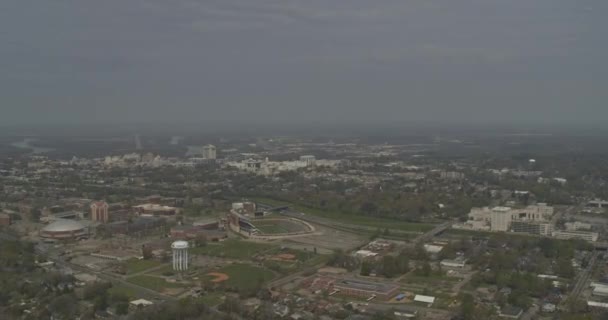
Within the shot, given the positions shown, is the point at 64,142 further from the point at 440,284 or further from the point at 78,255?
the point at 440,284

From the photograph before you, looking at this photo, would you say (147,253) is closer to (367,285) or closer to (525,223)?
(367,285)

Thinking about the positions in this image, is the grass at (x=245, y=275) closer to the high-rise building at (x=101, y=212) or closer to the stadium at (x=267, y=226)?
the stadium at (x=267, y=226)

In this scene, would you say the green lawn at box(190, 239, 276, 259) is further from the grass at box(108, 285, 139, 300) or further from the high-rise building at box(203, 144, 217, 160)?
the high-rise building at box(203, 144, 217, 160)

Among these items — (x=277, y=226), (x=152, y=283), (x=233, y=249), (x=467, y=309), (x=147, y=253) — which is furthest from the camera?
(x=277, y=226)

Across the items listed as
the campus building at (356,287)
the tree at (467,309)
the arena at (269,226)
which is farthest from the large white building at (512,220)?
the tree at (467,309)

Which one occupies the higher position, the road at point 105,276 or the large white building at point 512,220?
the large white building at point 512,220

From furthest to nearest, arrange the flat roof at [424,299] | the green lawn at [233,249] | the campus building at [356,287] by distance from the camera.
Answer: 1. the green lawn at [233,249]
2. the campus building at [356,287]
3. the flat roof at [424,299]

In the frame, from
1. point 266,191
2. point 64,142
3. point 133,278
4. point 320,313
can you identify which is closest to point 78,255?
point 133,278

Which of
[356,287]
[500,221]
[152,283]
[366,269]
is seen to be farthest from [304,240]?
[500,221]
